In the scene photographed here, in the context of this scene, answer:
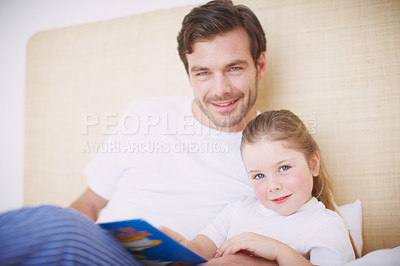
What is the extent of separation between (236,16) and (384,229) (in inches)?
31.0

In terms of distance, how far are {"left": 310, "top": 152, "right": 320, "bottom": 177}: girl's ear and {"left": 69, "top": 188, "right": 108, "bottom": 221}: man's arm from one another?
0.75 m

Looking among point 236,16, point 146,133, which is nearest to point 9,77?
point 146,133

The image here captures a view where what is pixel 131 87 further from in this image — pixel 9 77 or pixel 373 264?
pixel 373 264

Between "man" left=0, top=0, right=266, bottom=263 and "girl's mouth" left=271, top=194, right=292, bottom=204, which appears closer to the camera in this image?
"girl's mouth" left=271, top=194, right=292, bottom=204

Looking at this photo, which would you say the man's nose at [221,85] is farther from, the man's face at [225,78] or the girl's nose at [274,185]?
the girl's nose at [274,185]

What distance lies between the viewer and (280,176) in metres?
0.87

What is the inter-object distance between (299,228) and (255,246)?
0.49 feet

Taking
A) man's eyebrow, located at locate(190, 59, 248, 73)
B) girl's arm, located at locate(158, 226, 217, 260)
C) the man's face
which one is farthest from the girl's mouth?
man's eyebrow, located at locate(190, 59, 248, 73)

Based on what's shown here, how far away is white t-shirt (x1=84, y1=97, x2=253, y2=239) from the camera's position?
3.50 ft

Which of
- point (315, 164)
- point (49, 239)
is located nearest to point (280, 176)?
point (315, 164)

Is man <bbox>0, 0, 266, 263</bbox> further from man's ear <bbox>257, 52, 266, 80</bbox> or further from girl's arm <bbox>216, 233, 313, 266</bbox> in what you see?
girl's arm <bbox>216, 233, 313, 266</bbox>

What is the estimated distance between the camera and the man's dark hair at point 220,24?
1.07 metres

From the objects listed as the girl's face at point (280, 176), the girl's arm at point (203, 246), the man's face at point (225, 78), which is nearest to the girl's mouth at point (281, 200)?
the girl's face at point (280, 176)

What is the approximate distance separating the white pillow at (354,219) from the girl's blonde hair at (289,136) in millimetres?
69
